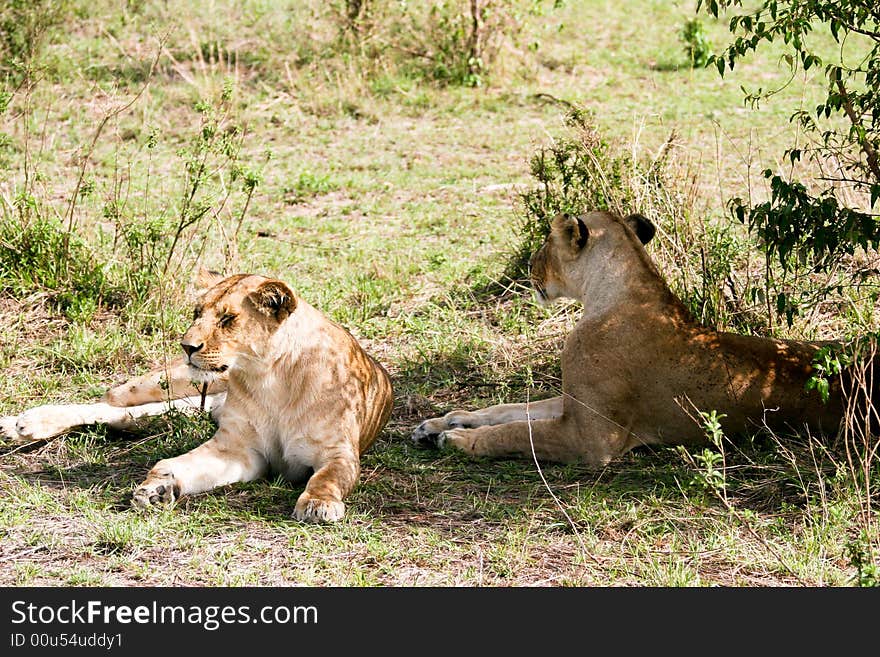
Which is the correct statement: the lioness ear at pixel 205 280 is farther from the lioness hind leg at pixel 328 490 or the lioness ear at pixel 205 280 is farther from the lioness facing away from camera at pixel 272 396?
the lioness hind leg at pixel 328 490

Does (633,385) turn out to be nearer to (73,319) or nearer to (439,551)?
(439,551)

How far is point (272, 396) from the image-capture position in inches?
195

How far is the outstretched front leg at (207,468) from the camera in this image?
4.70m

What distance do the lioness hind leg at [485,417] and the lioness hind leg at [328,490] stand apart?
76cm

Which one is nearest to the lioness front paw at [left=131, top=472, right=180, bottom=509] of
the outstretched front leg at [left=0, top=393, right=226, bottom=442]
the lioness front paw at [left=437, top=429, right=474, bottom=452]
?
the outstretched front leg at [left=0, top=393, right=226, bottom=442]

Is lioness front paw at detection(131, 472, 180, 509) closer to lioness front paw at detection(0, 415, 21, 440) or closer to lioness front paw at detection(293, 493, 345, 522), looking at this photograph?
lioness front paw at detection(293, 493, 345, 522)

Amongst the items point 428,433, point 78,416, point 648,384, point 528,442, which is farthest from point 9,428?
point 648,384

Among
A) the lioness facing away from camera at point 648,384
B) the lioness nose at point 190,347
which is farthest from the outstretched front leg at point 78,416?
the lioness facing away from camera at point 648,384

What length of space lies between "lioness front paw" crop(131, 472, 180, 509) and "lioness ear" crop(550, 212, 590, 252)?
83.9 inches

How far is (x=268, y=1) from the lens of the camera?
1441cm

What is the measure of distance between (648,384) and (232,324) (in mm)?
1808

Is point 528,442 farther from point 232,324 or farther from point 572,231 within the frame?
point 232,324

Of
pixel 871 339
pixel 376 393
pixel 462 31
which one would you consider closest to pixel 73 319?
pixel 376 393

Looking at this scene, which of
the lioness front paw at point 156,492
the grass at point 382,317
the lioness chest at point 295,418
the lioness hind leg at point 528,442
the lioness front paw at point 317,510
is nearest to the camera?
the grass at point 382,317
